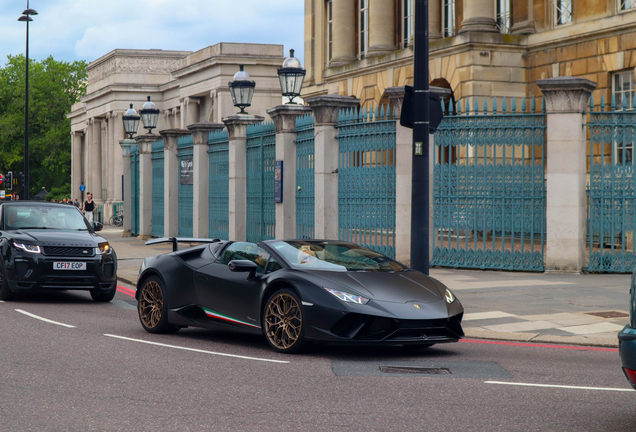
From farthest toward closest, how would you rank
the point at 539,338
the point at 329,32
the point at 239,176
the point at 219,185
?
1. the point at 329,32
2. the point at 219,185
3. the point at 239,176
4. the point at 539,338

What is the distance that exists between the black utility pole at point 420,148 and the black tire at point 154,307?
3388 millimetres

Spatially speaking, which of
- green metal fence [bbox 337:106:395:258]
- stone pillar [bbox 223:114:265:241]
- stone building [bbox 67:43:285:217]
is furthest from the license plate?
stone building [bbox 67:43:285:217]

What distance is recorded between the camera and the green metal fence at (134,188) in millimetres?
32031

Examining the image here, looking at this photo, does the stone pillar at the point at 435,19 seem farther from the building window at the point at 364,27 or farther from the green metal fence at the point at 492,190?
the green metal fence at the point at 492,190

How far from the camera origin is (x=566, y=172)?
612 inches

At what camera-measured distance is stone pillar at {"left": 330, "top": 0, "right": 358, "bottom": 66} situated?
32.9 m

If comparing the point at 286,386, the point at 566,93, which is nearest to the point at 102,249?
the point at 286,386

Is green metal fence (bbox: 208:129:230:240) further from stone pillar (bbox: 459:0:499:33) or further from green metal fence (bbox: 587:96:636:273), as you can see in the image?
green metal fence (bbox: 587:96:636:273)

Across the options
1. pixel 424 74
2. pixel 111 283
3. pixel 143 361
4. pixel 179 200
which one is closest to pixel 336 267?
pixel 143 361

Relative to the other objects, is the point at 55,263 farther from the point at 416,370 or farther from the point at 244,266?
the point at 416,370

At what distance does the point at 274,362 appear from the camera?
8.22 m

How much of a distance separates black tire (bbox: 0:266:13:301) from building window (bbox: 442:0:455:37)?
729 inches

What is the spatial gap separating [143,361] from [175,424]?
2.59m

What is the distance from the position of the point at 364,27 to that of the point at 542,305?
22337 mm
